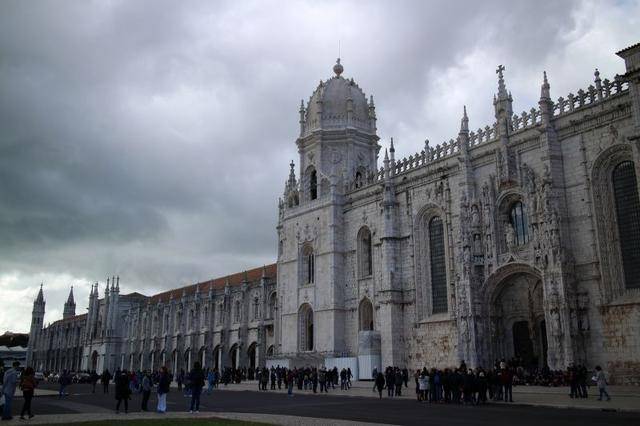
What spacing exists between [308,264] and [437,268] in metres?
12.0

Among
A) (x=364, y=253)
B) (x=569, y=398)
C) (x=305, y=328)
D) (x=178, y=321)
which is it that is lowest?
(x=569, y=398)

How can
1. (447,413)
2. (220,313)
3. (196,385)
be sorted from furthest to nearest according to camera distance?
(220,313)
(196,385)
(447,413)

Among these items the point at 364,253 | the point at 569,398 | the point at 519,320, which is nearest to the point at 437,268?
the point at 519,320

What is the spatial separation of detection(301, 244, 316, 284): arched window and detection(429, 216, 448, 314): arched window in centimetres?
1070

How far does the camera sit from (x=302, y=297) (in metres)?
44.6

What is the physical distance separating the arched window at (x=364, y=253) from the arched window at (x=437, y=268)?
17.8 ft

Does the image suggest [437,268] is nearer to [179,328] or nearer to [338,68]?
[338,68]

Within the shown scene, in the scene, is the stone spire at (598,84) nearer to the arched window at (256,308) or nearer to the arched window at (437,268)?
the arched window at (437,268)

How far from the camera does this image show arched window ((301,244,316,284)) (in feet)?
148

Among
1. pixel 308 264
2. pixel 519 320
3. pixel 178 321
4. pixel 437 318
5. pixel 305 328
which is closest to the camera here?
pixel 519 320

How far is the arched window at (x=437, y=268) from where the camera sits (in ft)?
119

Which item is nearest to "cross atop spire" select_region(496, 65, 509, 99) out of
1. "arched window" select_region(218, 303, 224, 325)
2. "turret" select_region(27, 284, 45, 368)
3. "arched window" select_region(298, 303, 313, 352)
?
"arched window" select_region(298, 303, 313, 352)

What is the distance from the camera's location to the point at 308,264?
45625 mm

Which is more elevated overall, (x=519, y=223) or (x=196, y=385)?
(x=519, y=223)
